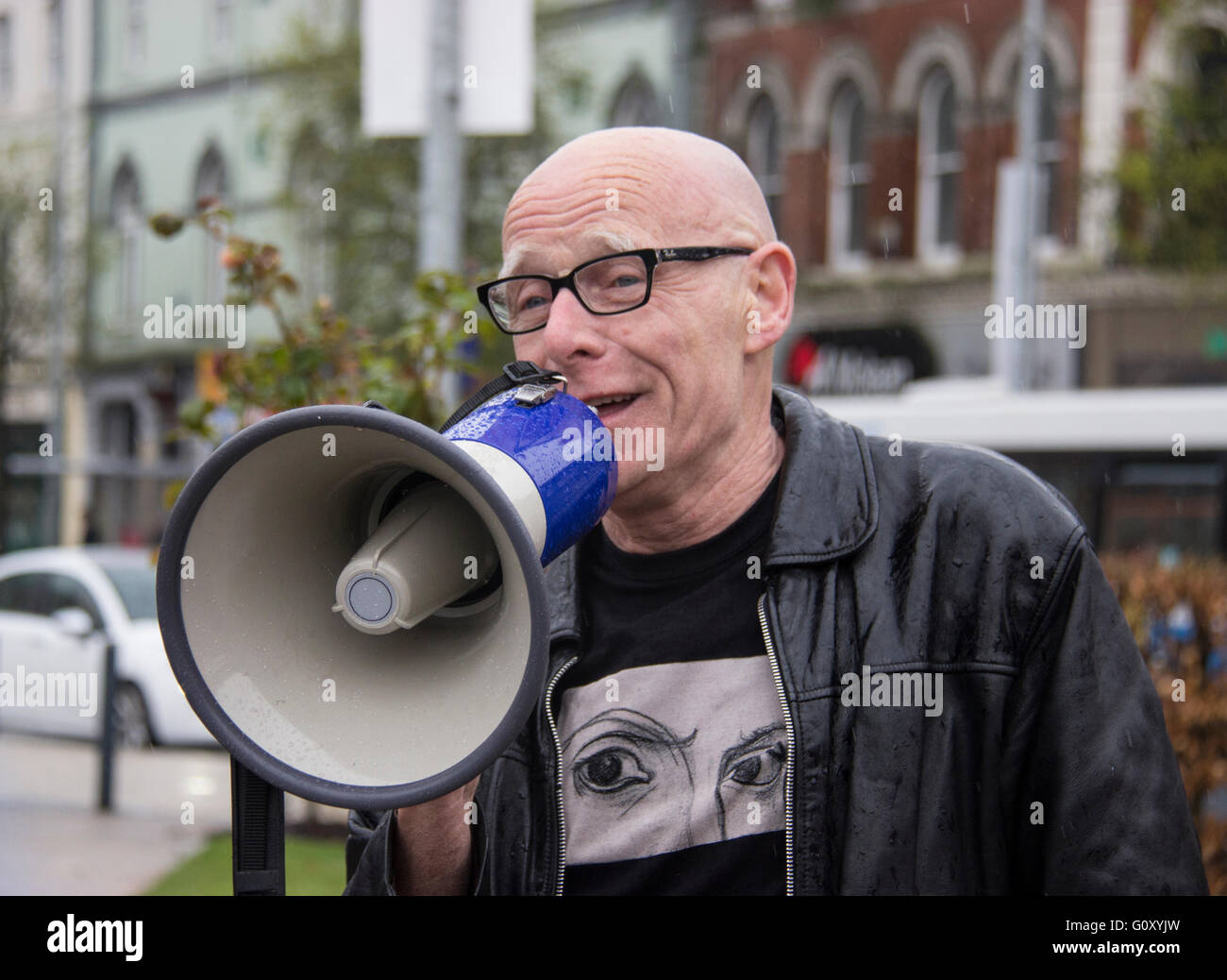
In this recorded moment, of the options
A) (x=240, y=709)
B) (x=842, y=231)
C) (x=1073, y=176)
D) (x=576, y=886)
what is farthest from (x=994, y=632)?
(x=842, y=231)

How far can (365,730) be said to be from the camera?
1692 mm

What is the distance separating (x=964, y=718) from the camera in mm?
1868

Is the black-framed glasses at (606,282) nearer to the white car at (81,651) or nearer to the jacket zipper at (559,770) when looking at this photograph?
the jacket zipper at (559,770)

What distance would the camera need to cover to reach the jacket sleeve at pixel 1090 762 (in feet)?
5.87

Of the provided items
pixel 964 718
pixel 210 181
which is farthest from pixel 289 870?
pixel 210 181

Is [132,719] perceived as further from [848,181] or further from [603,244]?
[848,181]

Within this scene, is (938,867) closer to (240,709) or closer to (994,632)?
(994,632)

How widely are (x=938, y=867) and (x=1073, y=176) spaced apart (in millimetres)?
16683

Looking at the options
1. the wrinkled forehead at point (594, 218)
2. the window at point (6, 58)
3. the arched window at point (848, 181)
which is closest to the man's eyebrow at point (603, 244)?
the wrinkled forehead at point (594, 218)

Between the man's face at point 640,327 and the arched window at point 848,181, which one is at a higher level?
the arched window at point 848,181

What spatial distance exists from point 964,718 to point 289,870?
4211mm

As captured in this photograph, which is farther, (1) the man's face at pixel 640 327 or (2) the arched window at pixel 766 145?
(2) the arched window at pixel 766 145

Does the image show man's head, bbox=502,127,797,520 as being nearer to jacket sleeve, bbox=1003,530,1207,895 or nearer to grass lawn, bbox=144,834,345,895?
jacket sleeve, bbox=1003,530,1207,895
